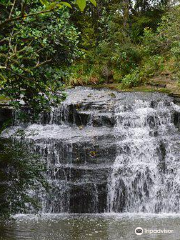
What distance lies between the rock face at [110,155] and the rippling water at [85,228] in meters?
1.31

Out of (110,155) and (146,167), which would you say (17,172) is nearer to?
(110,155)

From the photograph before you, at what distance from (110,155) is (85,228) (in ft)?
16.6

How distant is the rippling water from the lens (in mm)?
8008

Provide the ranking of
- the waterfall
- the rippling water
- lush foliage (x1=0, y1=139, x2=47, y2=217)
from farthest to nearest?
the waterfall, the rippling water, lush foliage (x1=0, y1=139, x2=47, y2=217)

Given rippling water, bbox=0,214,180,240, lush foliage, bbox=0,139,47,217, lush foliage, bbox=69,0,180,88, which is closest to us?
lush foliage, bbox=0,139,47,217

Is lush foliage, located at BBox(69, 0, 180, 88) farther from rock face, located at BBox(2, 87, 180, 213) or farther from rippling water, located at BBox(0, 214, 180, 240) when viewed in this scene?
rippling water, located at BBox(0, 214, 180, 240)

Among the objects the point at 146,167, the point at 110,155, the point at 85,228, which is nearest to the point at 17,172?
the point at 85,228

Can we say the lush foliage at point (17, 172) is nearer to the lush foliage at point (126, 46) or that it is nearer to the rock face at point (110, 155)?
the rock face at point (110, 155)

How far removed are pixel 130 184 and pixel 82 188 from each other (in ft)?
6.11

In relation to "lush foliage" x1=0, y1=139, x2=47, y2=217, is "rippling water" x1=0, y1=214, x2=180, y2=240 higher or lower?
lower

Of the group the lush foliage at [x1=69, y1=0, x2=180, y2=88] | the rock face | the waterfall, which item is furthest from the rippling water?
the lush foliage at [x1=69, y1=0, x2=180, y2=88]

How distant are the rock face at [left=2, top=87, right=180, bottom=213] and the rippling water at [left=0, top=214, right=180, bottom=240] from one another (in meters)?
1.31

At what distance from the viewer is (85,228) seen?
9219 millimetres

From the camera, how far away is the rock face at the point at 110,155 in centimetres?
1295
